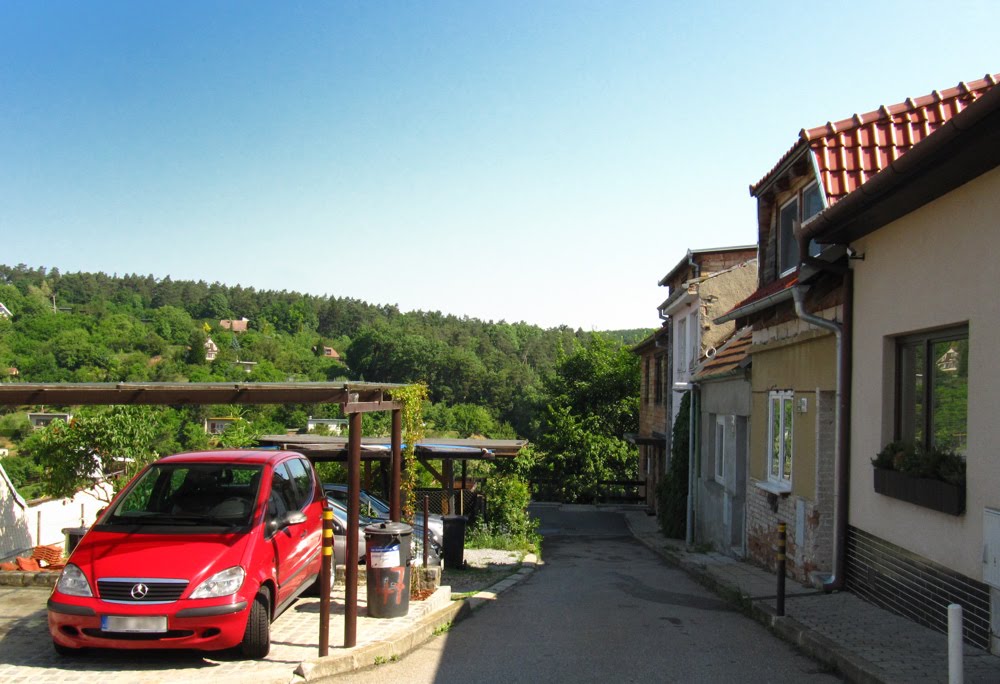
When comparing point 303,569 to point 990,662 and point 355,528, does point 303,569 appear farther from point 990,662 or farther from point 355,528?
point 990,662

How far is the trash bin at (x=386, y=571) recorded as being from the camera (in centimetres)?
829

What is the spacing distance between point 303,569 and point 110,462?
6067 mm

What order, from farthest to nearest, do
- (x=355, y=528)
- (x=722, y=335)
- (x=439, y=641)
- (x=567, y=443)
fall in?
1. (x=567, y=443)
2. (x=722, y=335)
3. (x=439, y=641)
4. (x=355, y=528)

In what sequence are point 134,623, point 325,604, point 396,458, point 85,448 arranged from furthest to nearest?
point 85,448 < point 396,458 < point 325,604 < point 134,623

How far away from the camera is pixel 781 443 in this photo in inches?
479

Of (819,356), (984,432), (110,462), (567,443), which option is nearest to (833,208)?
(819,356)

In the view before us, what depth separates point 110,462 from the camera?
1298 centimetres

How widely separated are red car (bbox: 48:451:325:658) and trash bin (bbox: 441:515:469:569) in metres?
5.27

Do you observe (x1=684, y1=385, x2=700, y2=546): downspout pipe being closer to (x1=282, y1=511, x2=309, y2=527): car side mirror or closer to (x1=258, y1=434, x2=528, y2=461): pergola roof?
(x1=258, y1=434, x2=528, y2=461): pergola roof

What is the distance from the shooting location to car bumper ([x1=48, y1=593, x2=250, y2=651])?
6512 mm

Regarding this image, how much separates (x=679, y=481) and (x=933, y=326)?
1423cm

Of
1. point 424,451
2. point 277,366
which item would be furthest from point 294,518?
point 277,366

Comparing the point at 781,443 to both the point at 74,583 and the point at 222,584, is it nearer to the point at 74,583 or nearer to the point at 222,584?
the point at 222,584

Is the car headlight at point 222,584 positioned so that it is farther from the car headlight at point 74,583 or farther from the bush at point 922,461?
the bush at point 922,461
